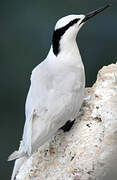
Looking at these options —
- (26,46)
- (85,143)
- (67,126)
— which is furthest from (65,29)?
(26,46)

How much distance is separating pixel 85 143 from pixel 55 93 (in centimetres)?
32

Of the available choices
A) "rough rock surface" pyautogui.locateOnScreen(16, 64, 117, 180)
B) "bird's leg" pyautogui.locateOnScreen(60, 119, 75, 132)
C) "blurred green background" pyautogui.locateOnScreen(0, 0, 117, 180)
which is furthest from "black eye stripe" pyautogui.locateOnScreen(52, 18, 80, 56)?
"blurred green background" pyautogui.locateOnScreen(0, 0, 117, 180)

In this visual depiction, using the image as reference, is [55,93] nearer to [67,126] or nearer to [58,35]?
[67,126]

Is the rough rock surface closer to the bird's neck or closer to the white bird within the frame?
the white bird

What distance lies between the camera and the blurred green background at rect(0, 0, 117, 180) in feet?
12.9

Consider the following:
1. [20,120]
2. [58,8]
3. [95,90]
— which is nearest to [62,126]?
[95,90]

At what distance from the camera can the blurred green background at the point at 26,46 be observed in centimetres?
392

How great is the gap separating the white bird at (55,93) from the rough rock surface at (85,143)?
56mm

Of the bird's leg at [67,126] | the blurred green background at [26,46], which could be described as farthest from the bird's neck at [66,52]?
the blurred green background at [26,46]

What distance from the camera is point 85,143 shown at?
6.37 ft

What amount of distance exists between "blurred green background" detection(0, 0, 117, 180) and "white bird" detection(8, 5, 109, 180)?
149 centimetres

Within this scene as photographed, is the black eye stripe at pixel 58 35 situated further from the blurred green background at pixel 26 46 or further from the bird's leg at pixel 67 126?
the blurred green background at pixel 26 46

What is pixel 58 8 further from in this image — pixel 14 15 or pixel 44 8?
pixel 14 15

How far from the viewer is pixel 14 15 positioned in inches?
164
